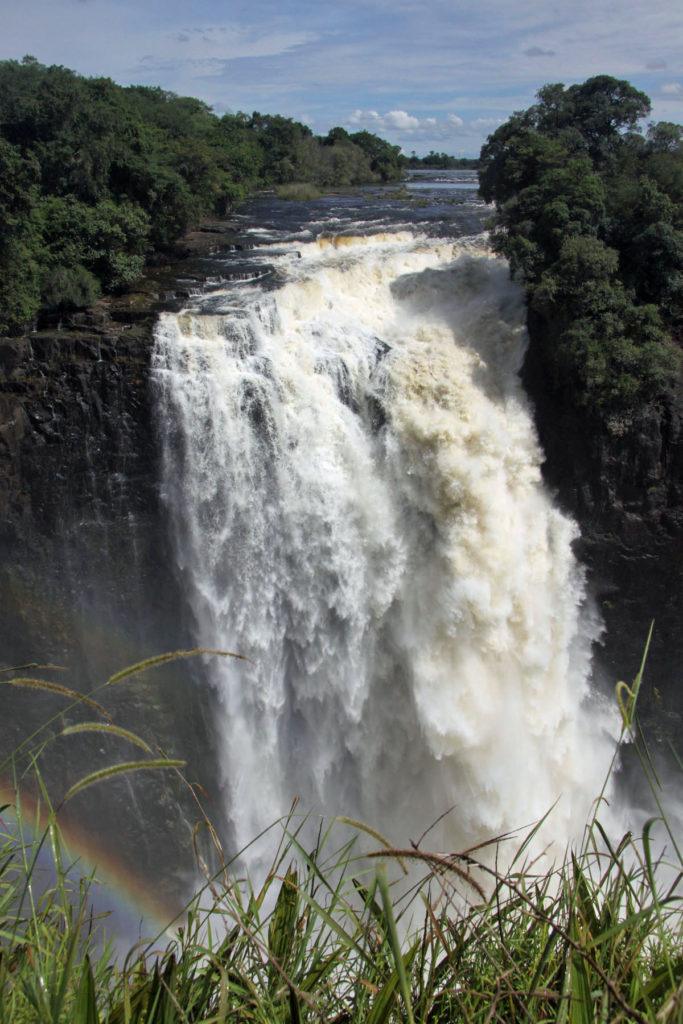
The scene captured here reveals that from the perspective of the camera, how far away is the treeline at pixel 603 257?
14984mm

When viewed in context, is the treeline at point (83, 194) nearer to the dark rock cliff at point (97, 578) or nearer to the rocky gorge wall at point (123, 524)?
the rocky gorge wall at point (123, 524)

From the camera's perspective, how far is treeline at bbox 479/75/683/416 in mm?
14984

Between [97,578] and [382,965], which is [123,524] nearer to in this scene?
[97,578]

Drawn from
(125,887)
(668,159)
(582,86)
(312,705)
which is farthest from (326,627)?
(582,86)

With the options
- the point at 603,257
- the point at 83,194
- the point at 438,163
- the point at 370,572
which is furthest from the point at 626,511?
the point at 438,163

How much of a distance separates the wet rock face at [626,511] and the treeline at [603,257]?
524 millimetres

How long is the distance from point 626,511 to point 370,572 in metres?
6.17

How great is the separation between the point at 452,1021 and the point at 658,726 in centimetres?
1633

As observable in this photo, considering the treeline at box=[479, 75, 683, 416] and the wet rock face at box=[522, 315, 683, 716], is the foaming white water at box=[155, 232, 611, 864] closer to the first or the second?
the wet rock face at box=[522, 315, 683, 716]

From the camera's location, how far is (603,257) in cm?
1544

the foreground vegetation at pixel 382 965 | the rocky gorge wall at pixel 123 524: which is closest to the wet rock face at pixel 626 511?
the rocky gorge wall at pixel 123 524

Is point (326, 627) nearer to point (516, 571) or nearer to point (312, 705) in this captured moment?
point (312, 705)

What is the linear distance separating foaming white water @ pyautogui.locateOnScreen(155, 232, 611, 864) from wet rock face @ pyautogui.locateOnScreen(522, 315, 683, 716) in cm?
73

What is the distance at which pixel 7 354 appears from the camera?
14.5m
